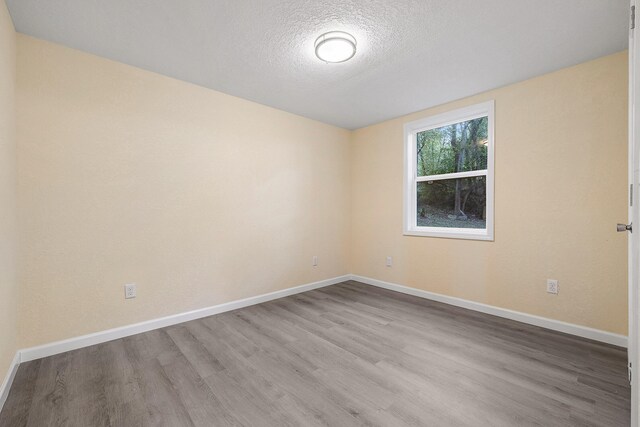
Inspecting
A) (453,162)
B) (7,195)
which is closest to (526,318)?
(453,162)

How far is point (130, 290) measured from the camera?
2441mm

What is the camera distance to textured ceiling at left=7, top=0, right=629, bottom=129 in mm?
1765

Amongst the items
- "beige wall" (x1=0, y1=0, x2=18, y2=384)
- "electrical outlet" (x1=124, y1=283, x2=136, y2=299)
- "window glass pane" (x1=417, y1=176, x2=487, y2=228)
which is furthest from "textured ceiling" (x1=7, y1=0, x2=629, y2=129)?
"electrical outlet" (x1=124, y1=283, x2=136, y2=299)

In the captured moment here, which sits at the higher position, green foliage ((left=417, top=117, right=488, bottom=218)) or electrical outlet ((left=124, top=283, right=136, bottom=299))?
green foliage ((left=417, top=117, right=488, bottom=218))

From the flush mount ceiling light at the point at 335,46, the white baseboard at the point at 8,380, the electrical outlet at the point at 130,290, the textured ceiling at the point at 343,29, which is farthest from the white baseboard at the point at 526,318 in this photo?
the white baseboard at the point at 8,380

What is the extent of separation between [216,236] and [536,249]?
10.6 ft

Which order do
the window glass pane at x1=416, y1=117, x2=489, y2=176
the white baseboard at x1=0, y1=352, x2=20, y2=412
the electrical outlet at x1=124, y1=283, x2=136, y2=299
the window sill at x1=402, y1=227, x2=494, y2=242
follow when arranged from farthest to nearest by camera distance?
the window glass pane at x1=416, y1=117, x2=489, y2=176 < the window sill at x1=402, y1=227, x2=494, y2=242 < the electrical outlet at x1=124, y1=283, x2=136, y2=299 < the white baseboard at x1=0, y1=352, x2=20, y2=412

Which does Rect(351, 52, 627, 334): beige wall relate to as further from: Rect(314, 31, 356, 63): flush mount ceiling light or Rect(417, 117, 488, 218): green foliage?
Rect(314, 31, 356, 63): flush mount ceiling light

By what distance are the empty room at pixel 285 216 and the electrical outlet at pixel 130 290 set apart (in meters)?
0.02

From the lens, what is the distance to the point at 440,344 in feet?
7.54

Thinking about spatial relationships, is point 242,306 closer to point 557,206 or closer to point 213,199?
point 213,199

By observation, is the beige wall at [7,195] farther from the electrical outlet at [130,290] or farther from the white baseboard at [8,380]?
the electrical outlet at [130,290]

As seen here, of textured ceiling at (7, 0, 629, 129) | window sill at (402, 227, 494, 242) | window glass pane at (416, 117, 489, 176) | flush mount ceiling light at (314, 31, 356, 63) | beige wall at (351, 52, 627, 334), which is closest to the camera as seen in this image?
textured ceiling at (7, 0, 629, 129)

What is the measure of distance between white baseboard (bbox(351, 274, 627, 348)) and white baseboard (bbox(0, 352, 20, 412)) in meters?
3.63
